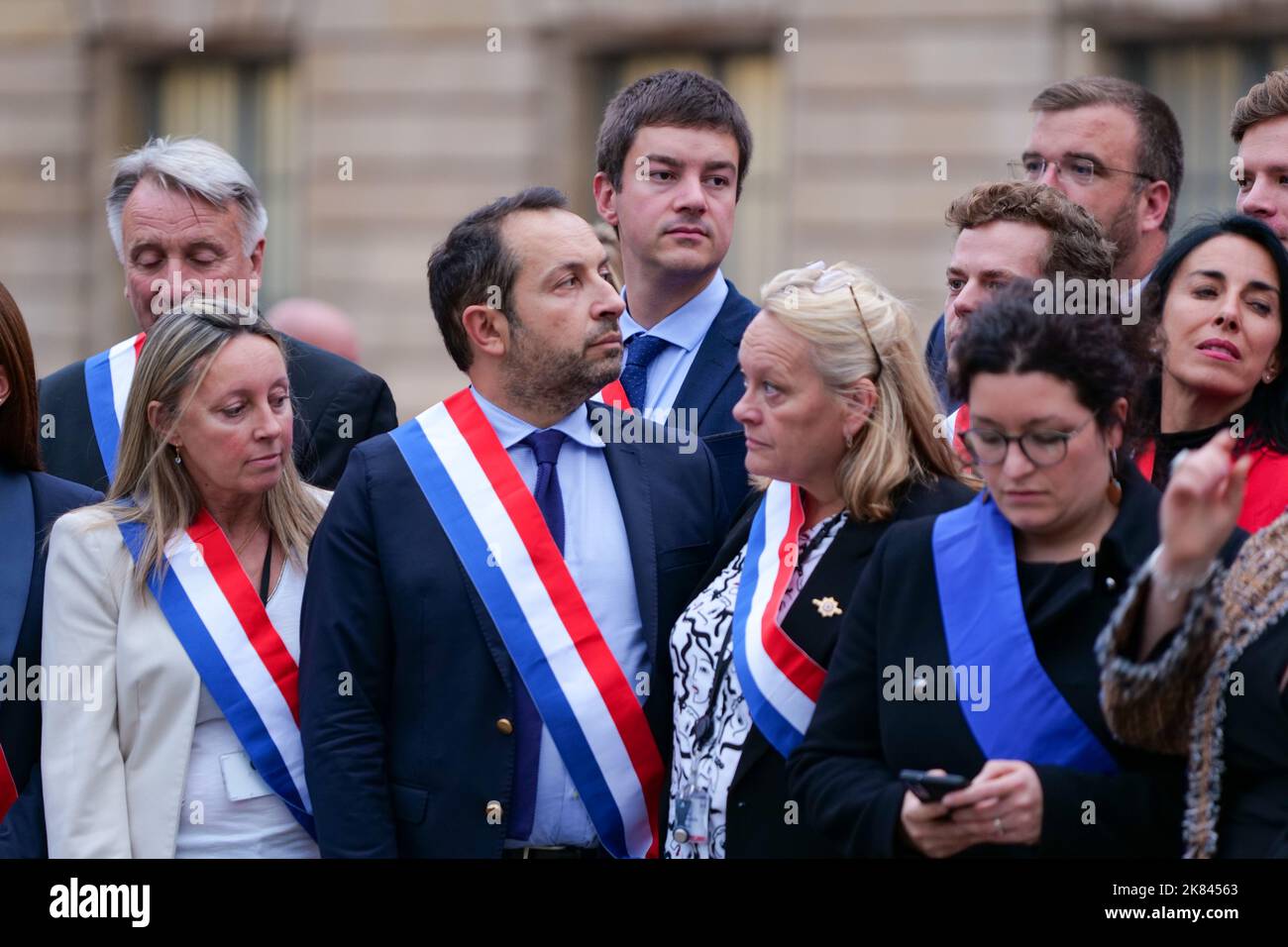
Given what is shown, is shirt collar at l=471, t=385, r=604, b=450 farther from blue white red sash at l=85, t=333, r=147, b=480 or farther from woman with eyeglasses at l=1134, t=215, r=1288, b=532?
woman with eyeglasses at l=1134, t=215, r=1288, b=532

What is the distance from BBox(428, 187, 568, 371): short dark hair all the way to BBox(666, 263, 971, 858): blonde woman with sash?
2.01 feet

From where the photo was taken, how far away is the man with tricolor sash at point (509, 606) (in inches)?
161

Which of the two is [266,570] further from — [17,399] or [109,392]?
[109,392]

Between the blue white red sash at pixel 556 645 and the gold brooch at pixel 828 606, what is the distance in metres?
0.49

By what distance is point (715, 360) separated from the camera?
5004 mm

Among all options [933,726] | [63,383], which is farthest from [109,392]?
[933,726]

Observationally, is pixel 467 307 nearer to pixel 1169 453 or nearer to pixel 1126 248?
pixel 1169 453

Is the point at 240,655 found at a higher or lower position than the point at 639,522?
lower

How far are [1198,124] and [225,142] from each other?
6532mm

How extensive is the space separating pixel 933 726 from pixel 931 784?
0.17 m

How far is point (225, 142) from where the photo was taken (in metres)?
14.0

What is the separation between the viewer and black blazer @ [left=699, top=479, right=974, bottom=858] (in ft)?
12.8

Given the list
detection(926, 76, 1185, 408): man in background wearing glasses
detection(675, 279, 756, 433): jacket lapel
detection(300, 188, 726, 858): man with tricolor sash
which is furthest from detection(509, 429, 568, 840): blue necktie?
detection(926, 76, 1185, 408): man in background wearing glasses

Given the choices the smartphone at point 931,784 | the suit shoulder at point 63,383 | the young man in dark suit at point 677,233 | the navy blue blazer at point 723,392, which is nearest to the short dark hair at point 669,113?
the young man in dark suit at point 677,233
